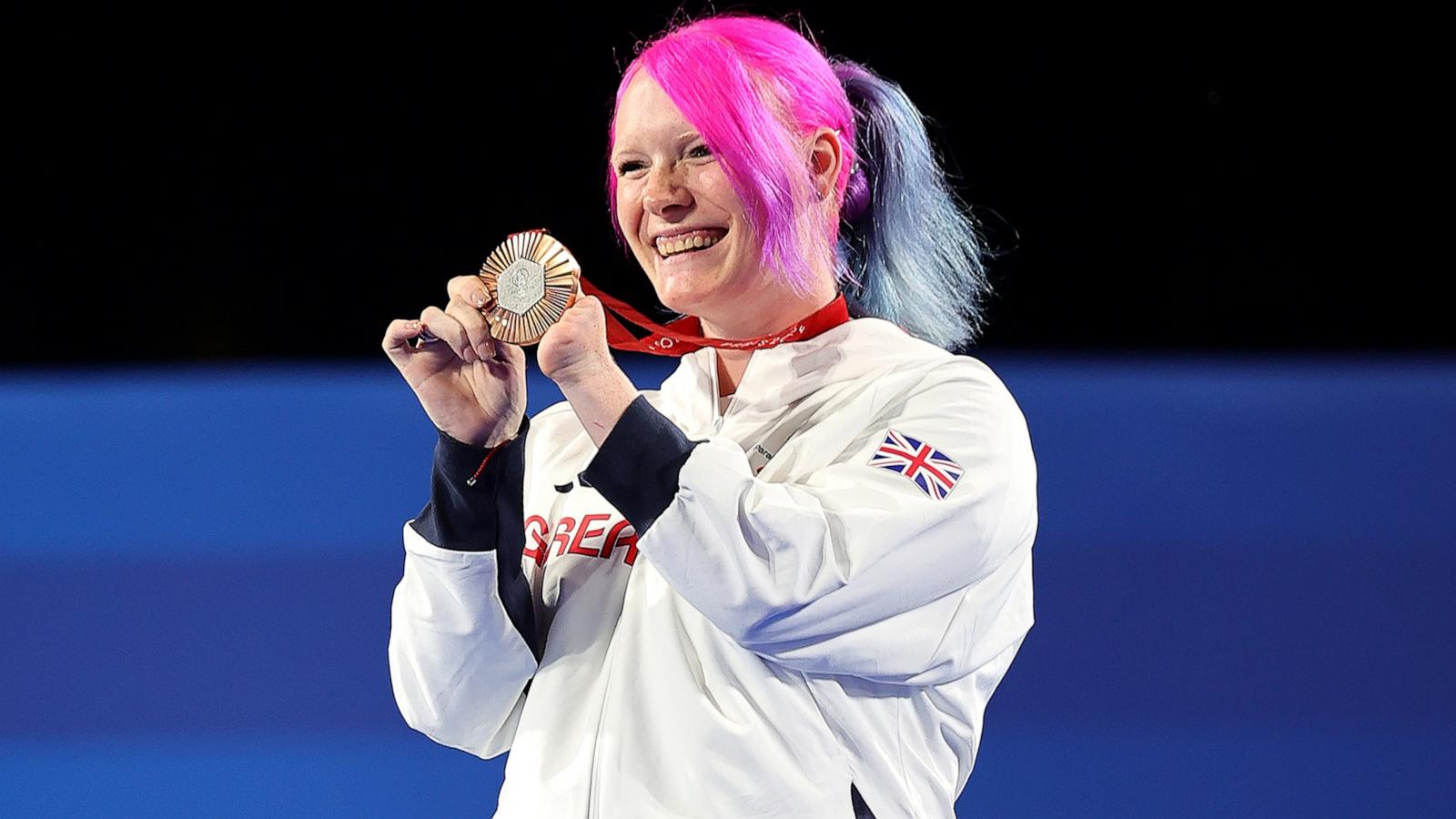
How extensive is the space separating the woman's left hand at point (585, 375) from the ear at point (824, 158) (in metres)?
0.34

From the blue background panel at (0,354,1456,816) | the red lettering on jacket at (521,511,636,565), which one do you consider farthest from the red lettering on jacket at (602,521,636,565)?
the blue background panel at (0,354,1456,816)

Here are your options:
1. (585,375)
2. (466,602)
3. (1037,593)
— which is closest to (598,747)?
(466,602)

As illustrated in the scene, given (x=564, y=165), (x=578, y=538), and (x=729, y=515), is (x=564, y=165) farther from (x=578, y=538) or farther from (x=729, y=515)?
(x=729, y=515)

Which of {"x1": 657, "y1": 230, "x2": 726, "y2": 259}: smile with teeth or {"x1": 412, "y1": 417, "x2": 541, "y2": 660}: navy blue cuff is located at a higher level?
{"x1": 657, "y1": 230, "x2": 726, "y2": 259}: smile with teeth

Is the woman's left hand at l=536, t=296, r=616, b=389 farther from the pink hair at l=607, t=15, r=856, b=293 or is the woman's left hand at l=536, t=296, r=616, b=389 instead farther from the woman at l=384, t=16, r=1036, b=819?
the pink hair at l=607, t=15, r=856, b=293

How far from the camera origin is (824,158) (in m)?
1.25

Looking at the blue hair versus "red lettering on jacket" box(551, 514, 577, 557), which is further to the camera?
the blue hair

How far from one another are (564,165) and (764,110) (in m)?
1.36

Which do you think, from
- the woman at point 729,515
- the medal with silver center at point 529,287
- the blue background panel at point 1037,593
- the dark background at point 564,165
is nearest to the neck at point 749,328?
the woman at point 729,515

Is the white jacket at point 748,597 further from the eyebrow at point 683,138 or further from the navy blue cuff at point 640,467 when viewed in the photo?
the eyebrow at point 683,138

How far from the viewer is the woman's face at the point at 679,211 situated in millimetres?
1146

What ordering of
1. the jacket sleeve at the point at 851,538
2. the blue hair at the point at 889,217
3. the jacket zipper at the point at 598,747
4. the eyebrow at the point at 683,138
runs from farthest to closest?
the blue hair at the point at 889,217
the eyebrow at the point at 683,138
the jacket zipper at the point at 598,747
the jacket sleeve at the point at 851,538

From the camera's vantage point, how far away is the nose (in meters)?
1.14

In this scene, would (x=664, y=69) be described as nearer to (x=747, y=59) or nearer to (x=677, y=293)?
(x=747, y=59)
